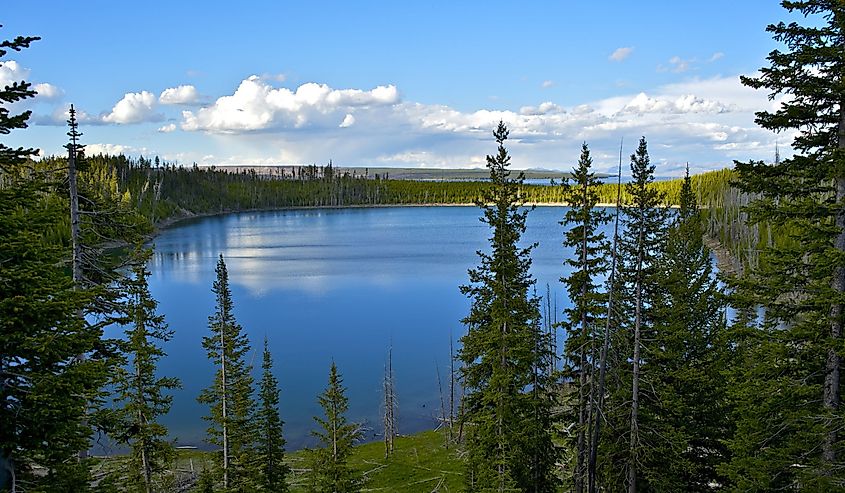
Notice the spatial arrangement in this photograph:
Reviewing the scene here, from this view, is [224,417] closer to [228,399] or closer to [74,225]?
[228,399]

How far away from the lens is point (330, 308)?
6178 cm

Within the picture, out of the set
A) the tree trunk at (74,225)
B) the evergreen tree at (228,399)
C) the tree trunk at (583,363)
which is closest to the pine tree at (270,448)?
the evergreen tree at (228,399)

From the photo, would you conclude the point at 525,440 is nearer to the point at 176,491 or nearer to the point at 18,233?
the point at 18,233

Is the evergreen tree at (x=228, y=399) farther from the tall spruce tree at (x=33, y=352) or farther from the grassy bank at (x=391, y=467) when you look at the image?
the tall spruce tree at (x=33, y=352)

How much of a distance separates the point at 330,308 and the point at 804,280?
54.7m

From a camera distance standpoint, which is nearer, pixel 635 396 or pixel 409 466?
pixel 635 396

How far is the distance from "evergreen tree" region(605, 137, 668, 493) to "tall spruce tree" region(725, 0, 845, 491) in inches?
178

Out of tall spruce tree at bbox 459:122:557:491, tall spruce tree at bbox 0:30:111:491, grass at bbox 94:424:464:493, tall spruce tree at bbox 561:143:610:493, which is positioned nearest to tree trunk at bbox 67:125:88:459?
tall spruce tree at bbox 0:30:111:491

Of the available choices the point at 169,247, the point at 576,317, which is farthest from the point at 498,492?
the point at 169,247

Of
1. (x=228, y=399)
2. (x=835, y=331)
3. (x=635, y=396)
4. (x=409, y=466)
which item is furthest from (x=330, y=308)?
(x=835, y=331)

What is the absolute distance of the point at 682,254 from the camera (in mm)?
28609

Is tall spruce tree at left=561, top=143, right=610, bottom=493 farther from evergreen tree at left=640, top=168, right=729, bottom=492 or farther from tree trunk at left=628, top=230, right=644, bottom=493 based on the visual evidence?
evergreen tree at left=640, top=168, right=729, bottom=492

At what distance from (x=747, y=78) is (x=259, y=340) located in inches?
1777

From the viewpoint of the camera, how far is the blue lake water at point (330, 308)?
4053 cm
